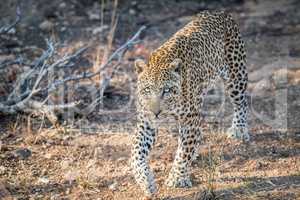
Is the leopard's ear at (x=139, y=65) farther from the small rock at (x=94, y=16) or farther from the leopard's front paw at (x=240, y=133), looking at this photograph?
the small rock at (x=94, y=16)

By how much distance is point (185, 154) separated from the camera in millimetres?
7801

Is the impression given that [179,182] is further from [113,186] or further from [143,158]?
[113,186]

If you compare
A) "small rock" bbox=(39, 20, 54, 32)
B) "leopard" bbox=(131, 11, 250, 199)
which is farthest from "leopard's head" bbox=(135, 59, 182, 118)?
"small rock" bbox=(39, 20, 54, 32)

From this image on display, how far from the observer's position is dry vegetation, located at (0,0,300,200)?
7.99m

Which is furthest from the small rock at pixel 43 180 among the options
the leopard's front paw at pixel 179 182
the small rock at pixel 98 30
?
the small rock at pixel 98 30

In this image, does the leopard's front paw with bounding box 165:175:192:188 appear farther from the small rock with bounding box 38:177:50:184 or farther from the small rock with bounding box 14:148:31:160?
the small rock with bounding box 14:148:31:160

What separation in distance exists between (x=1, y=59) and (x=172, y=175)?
492 centimetres

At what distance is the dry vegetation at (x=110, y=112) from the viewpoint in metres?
7.99

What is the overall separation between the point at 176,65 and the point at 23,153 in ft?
8.18

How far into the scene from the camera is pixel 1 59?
11656mm

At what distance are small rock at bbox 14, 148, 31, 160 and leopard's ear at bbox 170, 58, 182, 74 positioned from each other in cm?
240

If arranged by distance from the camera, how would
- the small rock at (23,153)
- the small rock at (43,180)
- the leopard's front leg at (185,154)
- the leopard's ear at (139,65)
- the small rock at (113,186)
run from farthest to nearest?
the small rock at (23,153) → the small rock at (43,180) → the small rock at (113,186) → the leopard's front leg at (185,154) → the leopard's ear at (139,65)

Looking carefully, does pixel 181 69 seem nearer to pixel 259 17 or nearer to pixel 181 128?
pixel 181 128

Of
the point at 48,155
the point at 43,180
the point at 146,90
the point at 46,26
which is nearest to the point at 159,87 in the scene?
the point at 146,90
